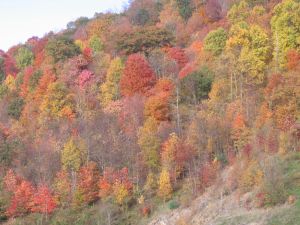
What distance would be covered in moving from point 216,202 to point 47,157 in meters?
20.7

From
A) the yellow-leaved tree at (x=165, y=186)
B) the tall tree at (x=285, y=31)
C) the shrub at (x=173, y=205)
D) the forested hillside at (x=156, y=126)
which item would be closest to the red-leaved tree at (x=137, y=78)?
the forested hillside at (x=156, y=126)

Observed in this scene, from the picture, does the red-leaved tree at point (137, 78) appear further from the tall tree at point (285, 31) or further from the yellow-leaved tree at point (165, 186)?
the yellow-leaved tree at point (165, 186)

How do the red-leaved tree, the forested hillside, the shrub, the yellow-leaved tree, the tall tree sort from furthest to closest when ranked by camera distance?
1. the red-leaved tree
2. the tall tree
3. the yellow-leaved tree
4. the shrub
5. the forested hillside

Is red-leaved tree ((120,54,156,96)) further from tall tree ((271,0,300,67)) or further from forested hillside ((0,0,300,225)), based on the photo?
tall tree ((271,0,300,67))

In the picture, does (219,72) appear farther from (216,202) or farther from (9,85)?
(9,85)

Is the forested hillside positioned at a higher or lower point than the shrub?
higher

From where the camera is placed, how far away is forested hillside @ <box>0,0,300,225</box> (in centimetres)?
4403

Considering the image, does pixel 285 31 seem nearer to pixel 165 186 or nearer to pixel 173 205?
pixel 165 186

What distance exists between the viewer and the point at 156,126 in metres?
53.3

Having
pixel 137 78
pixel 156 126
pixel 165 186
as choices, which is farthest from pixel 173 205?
pixel 137 78

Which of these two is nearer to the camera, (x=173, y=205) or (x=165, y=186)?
(x=173, y=205)

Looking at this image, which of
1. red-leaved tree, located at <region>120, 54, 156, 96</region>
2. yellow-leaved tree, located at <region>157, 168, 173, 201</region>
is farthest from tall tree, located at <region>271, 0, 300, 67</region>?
yellow-leaved tree, located at <region>157, 168, 173, 201</region>

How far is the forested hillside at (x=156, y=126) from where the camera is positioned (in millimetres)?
44031

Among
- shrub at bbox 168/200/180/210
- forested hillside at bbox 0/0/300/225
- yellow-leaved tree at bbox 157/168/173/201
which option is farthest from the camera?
yellow-leaved tree at bbox 157/168/173/201
